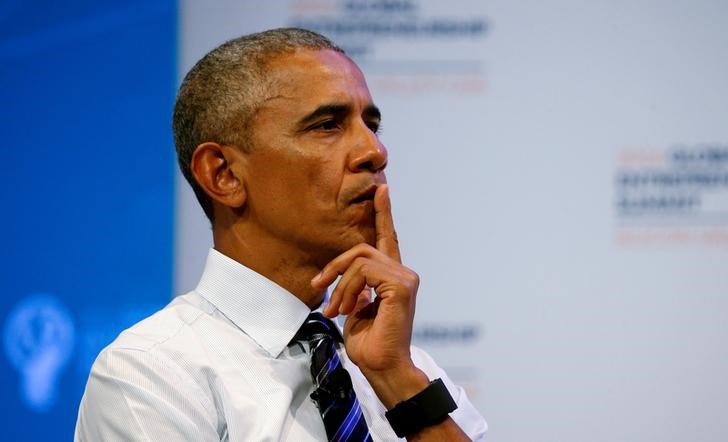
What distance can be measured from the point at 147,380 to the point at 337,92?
613 millimetres

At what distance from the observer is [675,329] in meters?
2.72

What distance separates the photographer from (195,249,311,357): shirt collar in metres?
1.72

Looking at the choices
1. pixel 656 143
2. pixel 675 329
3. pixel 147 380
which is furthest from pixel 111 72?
pixel 675 329

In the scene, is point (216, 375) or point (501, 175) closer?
point (216, 375)

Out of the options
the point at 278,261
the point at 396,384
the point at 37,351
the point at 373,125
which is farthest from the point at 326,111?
the point at 37,351

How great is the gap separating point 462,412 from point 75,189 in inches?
50.3

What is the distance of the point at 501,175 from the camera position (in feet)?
8.94

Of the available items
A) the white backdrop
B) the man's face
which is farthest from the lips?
the white backdrop

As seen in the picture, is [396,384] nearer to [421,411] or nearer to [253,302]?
A: [421,411]

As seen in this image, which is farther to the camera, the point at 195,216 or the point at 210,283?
the point at 195,216

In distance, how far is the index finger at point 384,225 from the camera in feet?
5.68

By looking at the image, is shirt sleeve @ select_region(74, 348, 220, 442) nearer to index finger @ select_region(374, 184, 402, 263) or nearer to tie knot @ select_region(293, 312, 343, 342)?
tie knot @ select_region(293, 312, 343, 342)

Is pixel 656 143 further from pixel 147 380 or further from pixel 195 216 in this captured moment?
pixel 147 380

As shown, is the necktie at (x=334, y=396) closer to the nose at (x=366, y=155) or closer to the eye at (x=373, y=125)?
the nose at (x=366, y=155)
